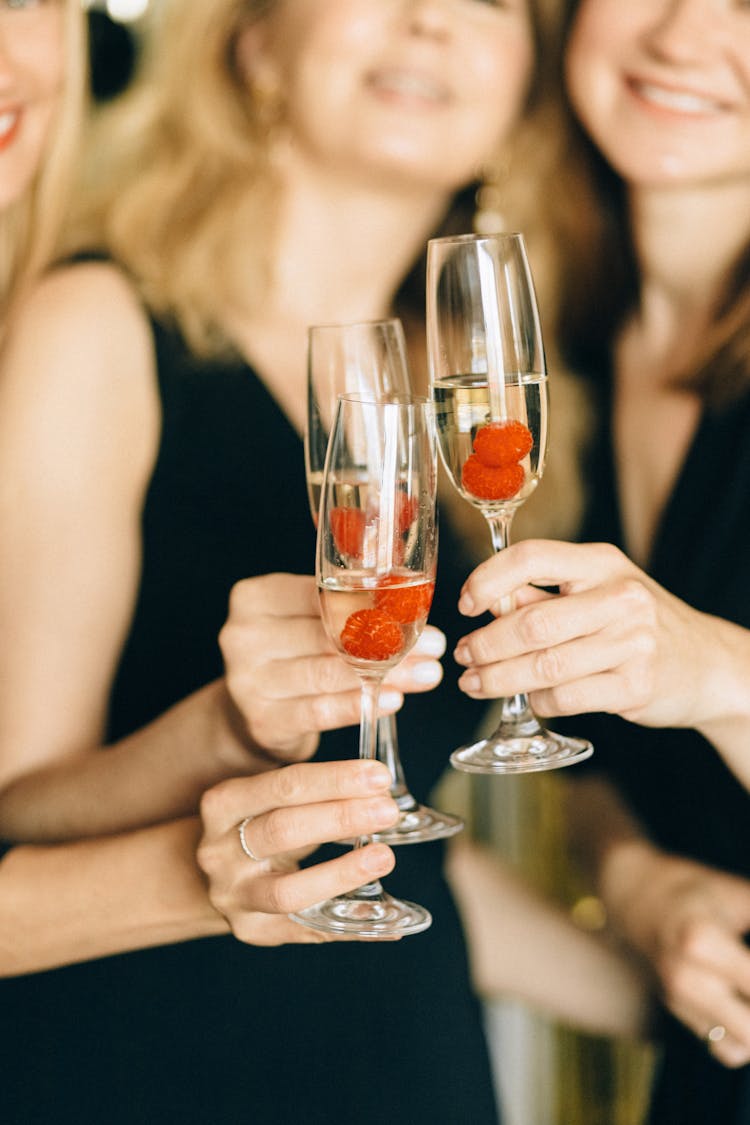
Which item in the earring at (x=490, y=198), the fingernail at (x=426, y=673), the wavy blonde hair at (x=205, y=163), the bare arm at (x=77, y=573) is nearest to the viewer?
the fingernail at (x=426, y=673)

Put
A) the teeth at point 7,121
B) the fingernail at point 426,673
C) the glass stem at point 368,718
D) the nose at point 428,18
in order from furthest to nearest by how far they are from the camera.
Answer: the nose at point 428,18, the teeth at point 7,121, the fingernail at point 426,673, the glass stem at point 368,718

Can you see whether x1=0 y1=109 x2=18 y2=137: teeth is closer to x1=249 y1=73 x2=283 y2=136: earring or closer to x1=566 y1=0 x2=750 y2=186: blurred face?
x1=249 y1=73 x2=283 y2=136: earring

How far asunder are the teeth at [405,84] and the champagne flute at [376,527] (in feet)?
2.85

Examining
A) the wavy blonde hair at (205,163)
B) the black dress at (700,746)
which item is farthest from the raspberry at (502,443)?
the wavy blonde hair at (205,163)

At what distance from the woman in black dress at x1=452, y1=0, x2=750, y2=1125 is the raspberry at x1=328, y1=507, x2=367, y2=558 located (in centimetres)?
49

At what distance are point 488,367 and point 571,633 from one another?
0.83 ft

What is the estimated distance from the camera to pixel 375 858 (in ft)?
3.57

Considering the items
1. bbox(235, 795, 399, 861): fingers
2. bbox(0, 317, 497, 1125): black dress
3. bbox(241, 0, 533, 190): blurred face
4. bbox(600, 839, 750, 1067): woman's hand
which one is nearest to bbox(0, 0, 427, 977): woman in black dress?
bbox(235, 795, 399, 861): fingers

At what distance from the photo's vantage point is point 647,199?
1967mm

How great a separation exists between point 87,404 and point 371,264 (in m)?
0.60

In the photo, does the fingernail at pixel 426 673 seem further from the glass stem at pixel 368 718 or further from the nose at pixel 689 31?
the nose at pixel 689 31

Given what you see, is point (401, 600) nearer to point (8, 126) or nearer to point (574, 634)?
point (574, 634)

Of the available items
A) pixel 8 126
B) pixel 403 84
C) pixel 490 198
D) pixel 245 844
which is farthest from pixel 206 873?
pixel 490 198

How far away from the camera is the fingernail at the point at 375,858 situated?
42.8 inches
